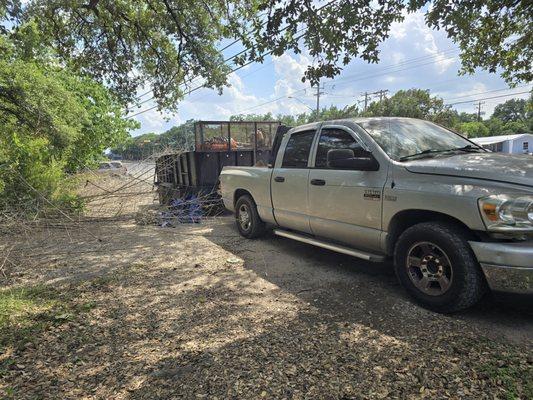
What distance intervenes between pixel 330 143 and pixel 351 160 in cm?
88

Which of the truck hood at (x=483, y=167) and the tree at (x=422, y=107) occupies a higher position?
the tree at (x=422, y=107)

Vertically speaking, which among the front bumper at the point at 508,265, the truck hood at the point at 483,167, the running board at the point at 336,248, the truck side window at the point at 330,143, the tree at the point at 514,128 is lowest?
the running board at the point at 336,248

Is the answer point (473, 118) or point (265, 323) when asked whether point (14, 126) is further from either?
point (473, 118)

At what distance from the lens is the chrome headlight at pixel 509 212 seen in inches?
121

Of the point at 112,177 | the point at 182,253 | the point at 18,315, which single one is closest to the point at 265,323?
the point at 18,315

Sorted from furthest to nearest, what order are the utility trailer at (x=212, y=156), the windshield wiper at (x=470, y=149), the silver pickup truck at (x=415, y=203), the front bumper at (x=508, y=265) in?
the utility trailer at (x=212, y=156), the windshield wiper at (x=470, y=149), the silver pickup truck at (x=415, y=203), the front bumper at (x=508, y=265)

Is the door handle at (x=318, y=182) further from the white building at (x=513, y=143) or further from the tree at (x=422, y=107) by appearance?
the white building at (x=513, y=143)

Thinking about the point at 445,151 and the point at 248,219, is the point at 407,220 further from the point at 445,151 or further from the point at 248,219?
the point at 248,219

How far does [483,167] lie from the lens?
3.46 metres

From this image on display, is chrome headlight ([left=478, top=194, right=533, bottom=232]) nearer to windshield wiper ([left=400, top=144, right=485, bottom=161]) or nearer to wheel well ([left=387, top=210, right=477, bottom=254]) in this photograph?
wheel well ([left=387, top=210, right=477, bottom=254])

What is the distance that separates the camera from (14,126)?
10945mm

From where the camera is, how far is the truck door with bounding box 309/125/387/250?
4207 mm

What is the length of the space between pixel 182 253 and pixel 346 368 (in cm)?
397

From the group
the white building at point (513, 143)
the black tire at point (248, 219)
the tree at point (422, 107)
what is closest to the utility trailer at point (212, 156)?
the black tire at point (248, 219)
